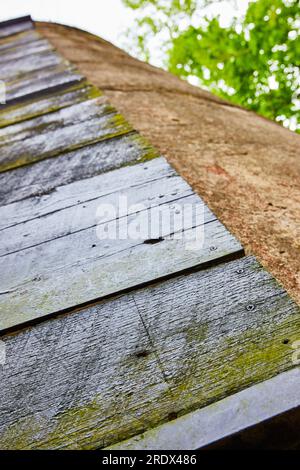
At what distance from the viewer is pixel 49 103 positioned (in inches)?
89.0

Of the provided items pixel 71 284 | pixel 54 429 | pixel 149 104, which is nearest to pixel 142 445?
pixel 54 429

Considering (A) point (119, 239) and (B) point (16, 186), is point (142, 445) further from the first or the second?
(B) point (16, 186)

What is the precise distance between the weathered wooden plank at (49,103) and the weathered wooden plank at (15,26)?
118 inches

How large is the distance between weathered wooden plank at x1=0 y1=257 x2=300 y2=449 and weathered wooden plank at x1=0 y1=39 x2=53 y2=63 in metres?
3.40

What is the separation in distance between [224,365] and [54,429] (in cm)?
31

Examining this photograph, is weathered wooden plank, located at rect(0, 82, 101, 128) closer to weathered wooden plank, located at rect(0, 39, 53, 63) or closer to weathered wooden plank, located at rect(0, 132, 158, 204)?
weathered wooden plank, located at rect(0, 132, 158, 204)

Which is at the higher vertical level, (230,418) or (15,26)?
(15,26)

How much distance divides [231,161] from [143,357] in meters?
1.13

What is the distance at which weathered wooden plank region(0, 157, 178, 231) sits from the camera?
122 cm

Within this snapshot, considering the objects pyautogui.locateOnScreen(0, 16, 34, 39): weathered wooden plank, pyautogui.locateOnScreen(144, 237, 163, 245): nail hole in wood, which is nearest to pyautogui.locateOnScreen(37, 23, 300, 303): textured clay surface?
pyautogui.locateOnScreen(144, 237, 163, 245): nail hole in wood

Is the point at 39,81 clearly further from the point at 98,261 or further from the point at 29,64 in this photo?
the point at 98,261

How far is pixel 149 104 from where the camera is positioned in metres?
2.37

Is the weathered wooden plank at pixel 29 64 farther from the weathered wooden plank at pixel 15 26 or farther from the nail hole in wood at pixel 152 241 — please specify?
the nail hole in wood at pixel 152 241

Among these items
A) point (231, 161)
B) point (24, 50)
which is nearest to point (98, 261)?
point (231, 161)
